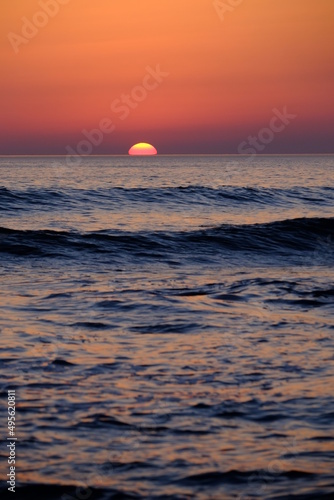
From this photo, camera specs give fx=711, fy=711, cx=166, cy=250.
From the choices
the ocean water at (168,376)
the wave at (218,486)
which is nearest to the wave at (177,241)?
the ocean water at (168,376)

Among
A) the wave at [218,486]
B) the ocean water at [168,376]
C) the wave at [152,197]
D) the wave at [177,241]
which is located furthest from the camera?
the wave at [152,197]

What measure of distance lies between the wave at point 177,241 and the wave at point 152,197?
358 inches

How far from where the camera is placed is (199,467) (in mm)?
5625

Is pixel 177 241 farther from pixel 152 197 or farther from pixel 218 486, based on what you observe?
pixel 218 486

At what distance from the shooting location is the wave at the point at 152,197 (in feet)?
106

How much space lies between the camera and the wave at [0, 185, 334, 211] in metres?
32.4

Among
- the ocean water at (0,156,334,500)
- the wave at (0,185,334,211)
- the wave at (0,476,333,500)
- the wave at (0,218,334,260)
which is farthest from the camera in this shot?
the wave at (0,185,334,211)

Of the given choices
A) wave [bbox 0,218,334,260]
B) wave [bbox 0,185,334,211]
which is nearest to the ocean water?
wave [bbox 0,218,334,260]

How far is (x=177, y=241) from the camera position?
72.7ft

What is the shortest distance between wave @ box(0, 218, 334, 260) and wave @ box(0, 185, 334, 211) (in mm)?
9083

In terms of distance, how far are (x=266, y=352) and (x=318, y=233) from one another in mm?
16952

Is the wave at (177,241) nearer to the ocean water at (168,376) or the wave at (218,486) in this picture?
the ocean water at (168,376)

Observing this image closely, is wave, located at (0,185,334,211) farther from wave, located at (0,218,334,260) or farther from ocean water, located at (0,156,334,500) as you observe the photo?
ocean water, located at (0,156,334,500)

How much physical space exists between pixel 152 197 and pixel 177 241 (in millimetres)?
14868
